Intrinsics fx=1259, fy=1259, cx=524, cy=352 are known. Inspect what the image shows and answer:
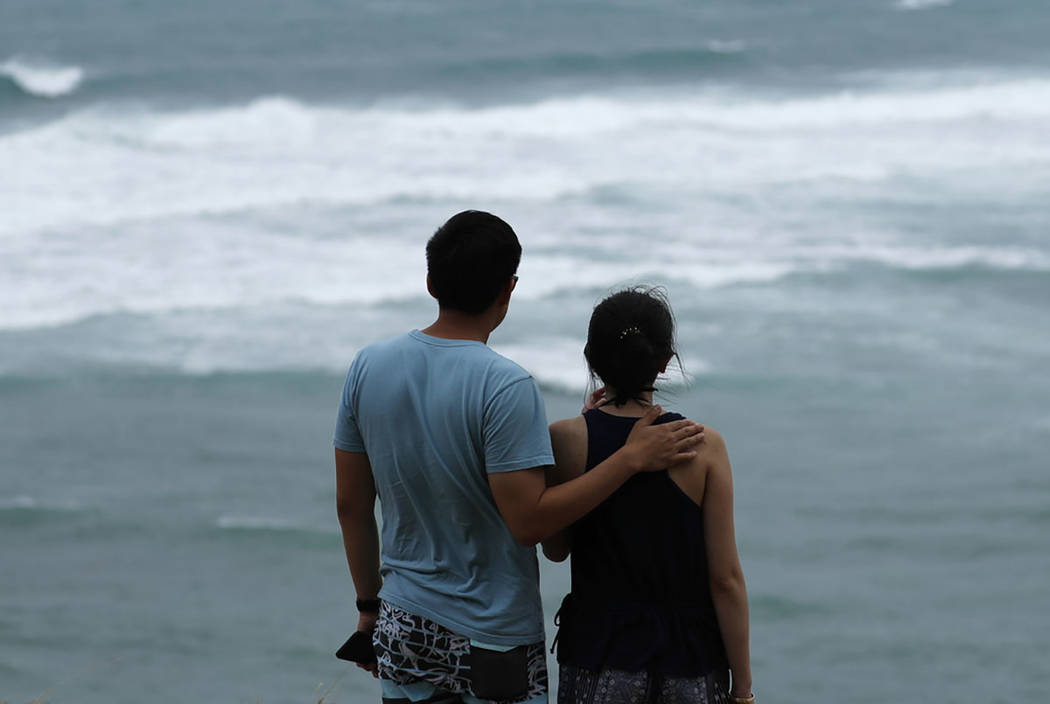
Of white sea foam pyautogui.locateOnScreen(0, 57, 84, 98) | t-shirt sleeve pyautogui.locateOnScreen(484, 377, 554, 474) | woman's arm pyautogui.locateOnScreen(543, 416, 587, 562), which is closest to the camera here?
t-shirt sleeve pyautogui.locateOnScreen(484, 377, 554, 474)

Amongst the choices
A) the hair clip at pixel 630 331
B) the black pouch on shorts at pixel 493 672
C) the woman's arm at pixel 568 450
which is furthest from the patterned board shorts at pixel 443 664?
the hair clip at pixel 630 331

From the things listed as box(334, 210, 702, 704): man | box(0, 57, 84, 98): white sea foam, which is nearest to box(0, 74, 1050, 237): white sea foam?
box(0, 57, 84, 98): white sea foam

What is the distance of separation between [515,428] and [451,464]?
15 centimetres

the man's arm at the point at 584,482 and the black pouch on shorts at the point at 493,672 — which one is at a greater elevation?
the man's arm at the point at 584,482

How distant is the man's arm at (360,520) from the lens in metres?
2.26

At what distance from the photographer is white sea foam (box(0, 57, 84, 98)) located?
78.7 ft

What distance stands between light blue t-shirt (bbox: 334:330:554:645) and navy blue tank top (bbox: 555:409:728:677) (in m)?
0.11

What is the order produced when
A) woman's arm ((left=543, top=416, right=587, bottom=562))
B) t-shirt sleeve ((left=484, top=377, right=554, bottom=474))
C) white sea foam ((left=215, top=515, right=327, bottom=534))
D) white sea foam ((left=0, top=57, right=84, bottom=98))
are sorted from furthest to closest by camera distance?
1. white sea foam ((left=0, top=57, right=84, bottom=98))
2. white sea foam ((left=215, top=515, right=327, bottom=534))
3. woman's arm ((left=543, top=416, right=587, bottom=562))
4. t-shirt sleeve ((left=484, top=377, right=554, bottom=474))

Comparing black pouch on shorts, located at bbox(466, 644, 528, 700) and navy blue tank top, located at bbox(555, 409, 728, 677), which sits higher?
navy blue tank top, located at bbox(555, 409, 728, 677)

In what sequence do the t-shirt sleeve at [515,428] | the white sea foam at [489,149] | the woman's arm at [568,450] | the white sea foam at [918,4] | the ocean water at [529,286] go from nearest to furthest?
the t-shirt sleeve at [515,428]
the woman's arm at [568,450]
the ocean water at [529,286]
the white sea foam at [489,149]
the white sea foam at [918,4]

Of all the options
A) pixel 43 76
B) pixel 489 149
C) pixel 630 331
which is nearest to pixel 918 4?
pixel 489 149

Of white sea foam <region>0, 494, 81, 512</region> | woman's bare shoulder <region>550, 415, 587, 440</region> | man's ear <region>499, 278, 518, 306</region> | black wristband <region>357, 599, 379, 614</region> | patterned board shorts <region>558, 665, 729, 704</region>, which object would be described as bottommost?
white sea foam <region>0, 494, 81, 512</region>

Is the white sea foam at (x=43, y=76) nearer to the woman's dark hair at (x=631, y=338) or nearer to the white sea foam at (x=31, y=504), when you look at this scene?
the white sea foam at (x=31, y=504)

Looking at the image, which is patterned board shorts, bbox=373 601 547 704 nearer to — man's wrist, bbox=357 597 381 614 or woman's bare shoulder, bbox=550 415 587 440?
man's wrist, bbox=357 597 381 614
